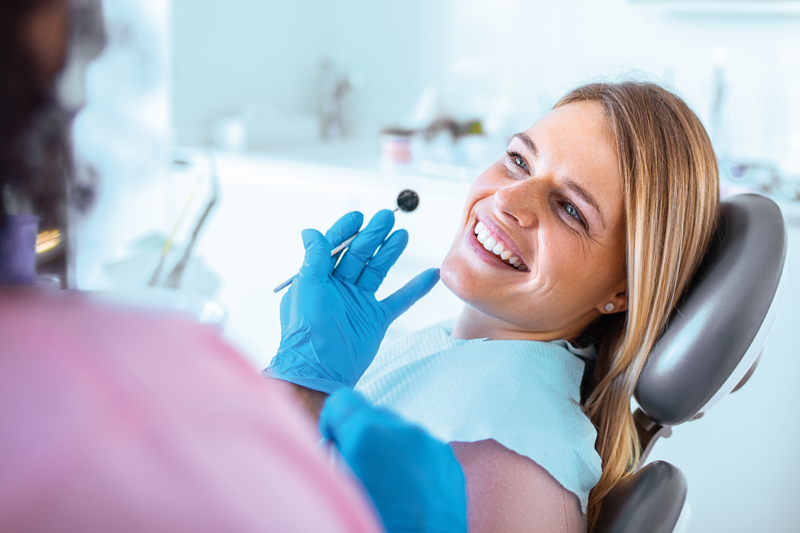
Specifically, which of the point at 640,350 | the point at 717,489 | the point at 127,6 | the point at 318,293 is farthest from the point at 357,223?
the point at 127,6

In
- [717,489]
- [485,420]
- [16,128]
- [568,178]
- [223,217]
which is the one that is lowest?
[717,489]

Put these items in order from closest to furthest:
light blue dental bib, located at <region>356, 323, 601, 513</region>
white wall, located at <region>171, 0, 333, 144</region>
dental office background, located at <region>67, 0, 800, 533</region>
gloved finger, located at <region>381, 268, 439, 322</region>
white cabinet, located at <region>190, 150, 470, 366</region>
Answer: light blue dental bib, located at <region>356, 323, 601, 513</region>, gloved finger, located at <region>381, 268, 439, 322</region>, dental office background, located at <region>67, 0, 800, 533</region>, white cabinet, located at <region>190, 150, 470, 366</region>, white wall, located at <region>171, 0, 333, 144</region>

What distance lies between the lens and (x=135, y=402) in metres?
0.24

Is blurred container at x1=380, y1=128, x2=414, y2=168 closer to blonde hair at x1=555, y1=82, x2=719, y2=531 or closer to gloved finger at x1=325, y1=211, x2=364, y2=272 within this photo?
gloved finger at x1=325, y1=211, x2=364, y2=272

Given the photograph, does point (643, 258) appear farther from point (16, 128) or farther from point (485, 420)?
point (16, 128)

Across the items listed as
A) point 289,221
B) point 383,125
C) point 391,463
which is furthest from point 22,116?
point 383,125

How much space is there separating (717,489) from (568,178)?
1126 mm

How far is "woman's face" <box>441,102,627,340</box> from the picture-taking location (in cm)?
90

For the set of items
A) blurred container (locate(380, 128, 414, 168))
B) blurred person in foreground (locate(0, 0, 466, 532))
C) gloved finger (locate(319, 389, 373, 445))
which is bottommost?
blurred container (locate(380, 128, 414, 168))

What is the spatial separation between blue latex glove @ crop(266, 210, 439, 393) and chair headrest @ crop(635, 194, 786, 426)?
1.21 feet

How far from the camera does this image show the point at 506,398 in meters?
0.78

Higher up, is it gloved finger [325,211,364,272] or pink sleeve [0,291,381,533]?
pink sleeve [0,291,381,533]

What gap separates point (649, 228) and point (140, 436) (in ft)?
2.55

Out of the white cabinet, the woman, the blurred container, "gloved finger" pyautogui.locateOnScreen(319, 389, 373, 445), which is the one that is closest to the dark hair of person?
"gloved finger" pyautogui.locateOnScreen(319, 389, 373, 445)
